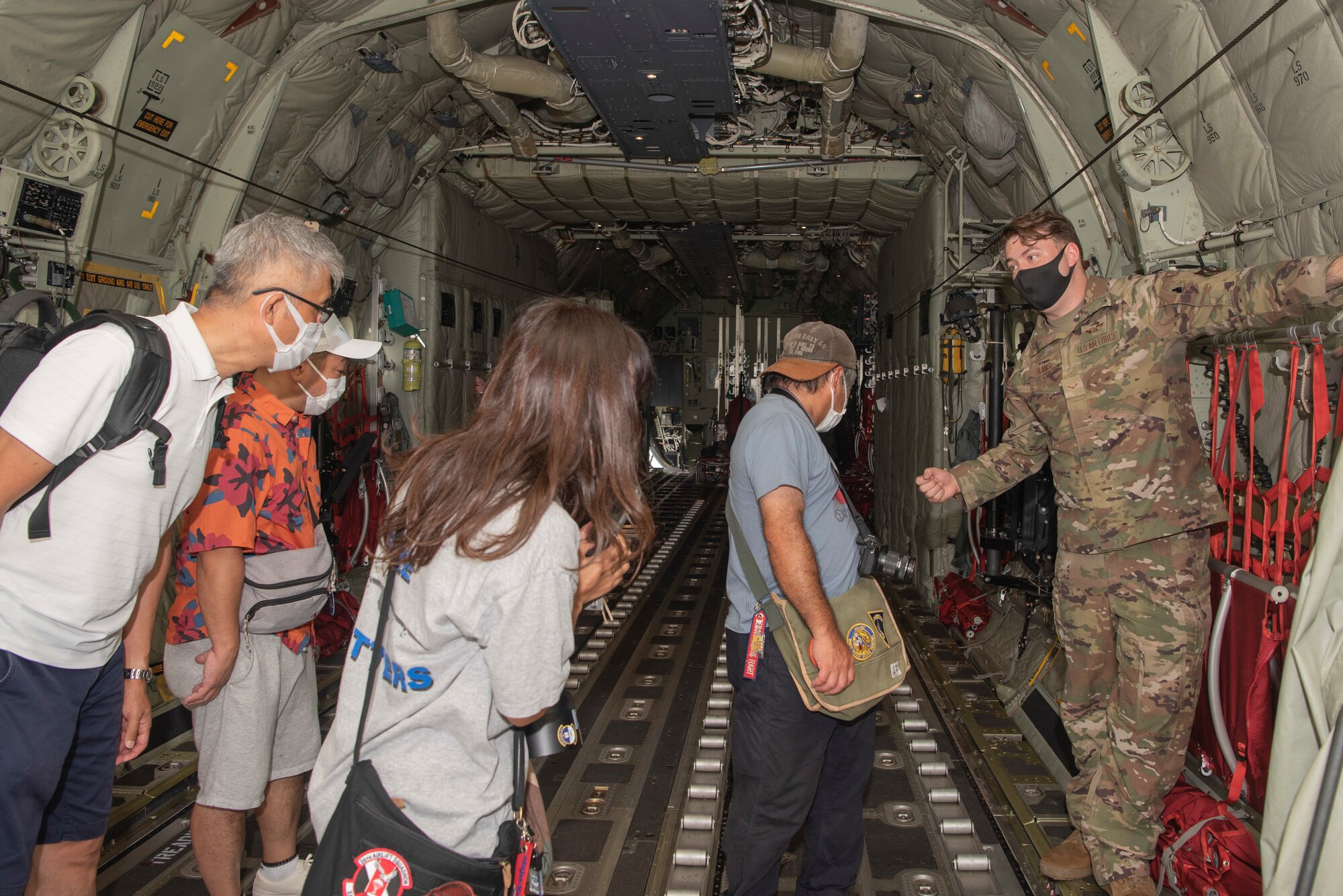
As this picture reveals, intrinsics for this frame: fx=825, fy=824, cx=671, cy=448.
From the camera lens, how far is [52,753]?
179 centimetres

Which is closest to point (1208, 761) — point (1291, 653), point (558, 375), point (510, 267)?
point (1291, 653)

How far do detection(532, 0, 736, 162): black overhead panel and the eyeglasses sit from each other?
3.04 meters

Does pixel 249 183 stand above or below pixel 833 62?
below

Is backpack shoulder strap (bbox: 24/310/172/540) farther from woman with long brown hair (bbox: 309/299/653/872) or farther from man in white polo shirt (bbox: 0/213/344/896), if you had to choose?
woman with long brown hair (bbox: 309/299/653/872)

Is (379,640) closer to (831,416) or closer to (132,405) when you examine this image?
(132,405)

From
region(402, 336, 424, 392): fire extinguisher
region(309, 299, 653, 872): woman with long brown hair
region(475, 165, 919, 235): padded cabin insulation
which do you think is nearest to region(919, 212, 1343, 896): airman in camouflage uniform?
region(309, 299, 653, 872): woman with long brown hair

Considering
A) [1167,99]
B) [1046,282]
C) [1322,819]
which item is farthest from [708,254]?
[1322,819]

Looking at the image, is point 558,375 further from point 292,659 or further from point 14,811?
point 292,659

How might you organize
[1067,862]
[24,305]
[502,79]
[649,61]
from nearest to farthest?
[24,305] < [1067,862] < [649,61] < [502,79]

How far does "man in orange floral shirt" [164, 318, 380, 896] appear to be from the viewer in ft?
7.57

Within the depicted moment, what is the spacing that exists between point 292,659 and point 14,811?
3.16ft

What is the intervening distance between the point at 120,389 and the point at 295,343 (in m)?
0.49

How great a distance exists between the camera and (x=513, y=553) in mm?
1337

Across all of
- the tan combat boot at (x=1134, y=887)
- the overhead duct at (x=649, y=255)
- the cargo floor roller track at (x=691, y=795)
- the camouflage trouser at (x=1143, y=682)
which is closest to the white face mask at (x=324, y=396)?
the cargo floor roller track at (x=691, y=795)
